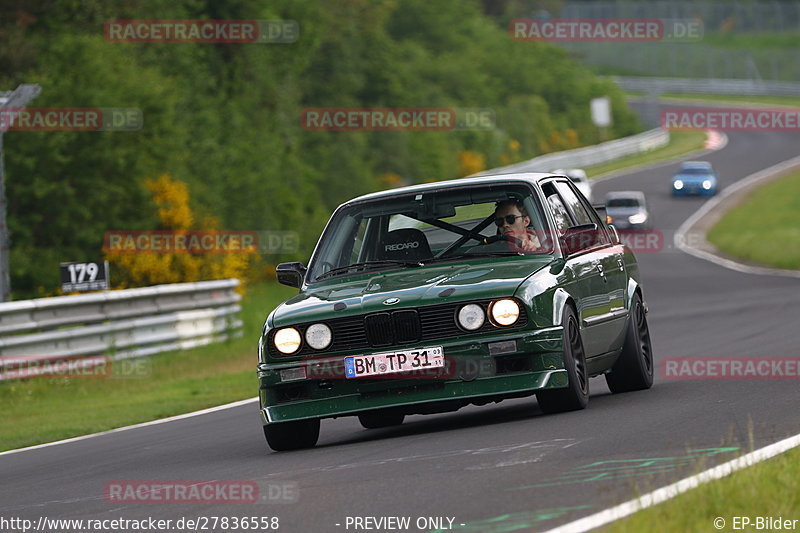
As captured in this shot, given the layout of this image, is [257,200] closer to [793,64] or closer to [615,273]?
[615,273]

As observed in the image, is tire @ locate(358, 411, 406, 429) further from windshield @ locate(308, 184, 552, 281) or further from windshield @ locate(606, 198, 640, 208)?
windshield @ locate(606, 198, 640, 208)

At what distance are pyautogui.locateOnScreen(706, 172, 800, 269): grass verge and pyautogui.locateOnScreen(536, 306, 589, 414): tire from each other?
90.8 feet

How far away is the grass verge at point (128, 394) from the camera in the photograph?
1449 centimetres

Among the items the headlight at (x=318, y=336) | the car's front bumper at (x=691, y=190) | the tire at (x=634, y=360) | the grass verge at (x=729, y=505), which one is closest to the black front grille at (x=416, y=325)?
the headlight at (x=318, y=336)

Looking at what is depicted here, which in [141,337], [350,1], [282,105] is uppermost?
[350,1]

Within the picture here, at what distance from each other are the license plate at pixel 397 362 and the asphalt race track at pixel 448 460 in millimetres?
445

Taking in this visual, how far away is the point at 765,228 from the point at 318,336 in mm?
39382

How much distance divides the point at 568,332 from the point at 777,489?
→ 350cm

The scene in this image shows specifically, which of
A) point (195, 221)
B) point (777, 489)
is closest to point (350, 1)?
point (195, 221)

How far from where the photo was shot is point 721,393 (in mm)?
11328

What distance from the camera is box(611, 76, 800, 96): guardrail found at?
110m

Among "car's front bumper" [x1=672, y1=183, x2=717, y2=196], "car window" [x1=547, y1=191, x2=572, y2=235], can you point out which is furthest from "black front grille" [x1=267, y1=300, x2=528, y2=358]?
"car's front bumper" [x1=672, y1=183, x2=717, y2=196]

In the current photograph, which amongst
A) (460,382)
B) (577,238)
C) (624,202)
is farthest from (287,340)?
(624,202)

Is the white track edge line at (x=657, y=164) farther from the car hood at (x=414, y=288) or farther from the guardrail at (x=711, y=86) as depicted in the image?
the car hood at (x=414, y=288)
